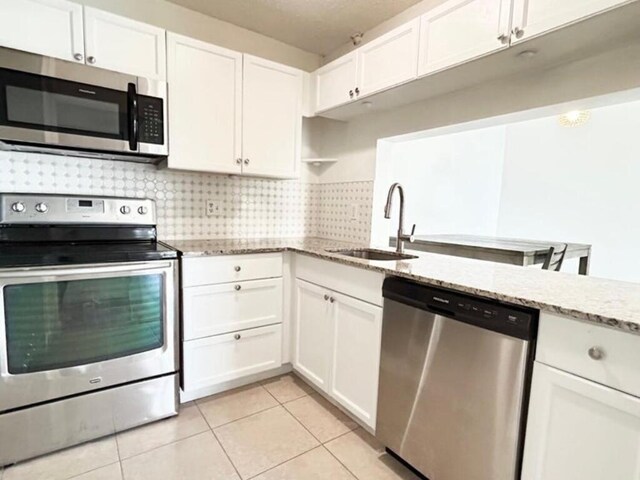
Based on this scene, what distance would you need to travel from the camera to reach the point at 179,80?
6.41ft

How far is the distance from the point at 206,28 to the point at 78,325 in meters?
2.03

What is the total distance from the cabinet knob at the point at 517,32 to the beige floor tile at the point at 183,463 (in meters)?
2.16

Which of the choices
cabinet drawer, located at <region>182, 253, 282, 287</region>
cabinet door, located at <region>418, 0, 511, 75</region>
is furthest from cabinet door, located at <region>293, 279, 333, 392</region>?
cabinet door, located at <region>418, 0, 511, 75</region>

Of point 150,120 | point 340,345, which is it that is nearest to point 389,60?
point 150,120

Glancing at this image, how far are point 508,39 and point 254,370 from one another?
2.19 m

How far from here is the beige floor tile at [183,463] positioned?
1.43 metres

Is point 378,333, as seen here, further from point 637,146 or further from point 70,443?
point 637,146

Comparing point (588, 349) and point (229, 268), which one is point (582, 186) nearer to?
point (588, 349)

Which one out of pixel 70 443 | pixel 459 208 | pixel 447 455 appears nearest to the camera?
pixel 447 455

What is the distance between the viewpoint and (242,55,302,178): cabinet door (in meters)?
2.23

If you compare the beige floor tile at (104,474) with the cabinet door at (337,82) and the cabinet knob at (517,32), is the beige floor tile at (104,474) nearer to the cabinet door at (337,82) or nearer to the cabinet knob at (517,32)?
the cabinet door at (337,82)

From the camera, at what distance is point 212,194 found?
243 centimetres

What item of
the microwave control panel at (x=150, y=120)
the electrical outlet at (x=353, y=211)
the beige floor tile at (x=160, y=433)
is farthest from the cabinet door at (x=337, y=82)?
the beige floor tile at (x=160, y=433)

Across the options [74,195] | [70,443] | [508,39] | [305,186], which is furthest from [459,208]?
[70,443]
